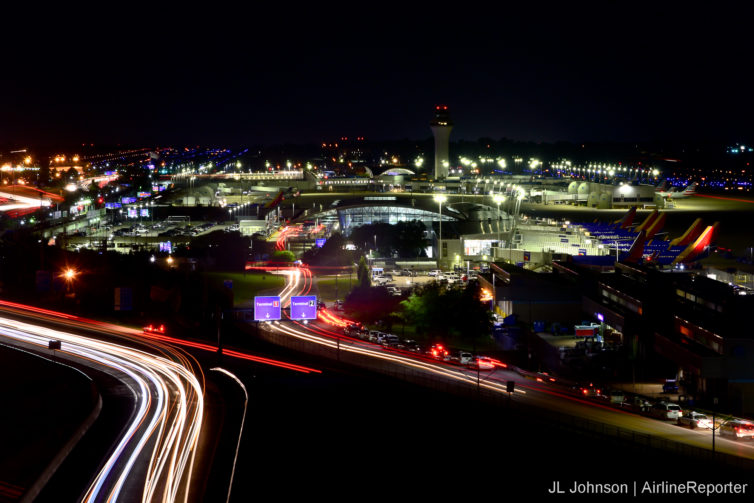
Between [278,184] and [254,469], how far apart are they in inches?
1980

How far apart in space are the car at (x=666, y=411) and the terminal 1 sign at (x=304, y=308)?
8033 mm

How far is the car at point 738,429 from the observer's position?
1147cm

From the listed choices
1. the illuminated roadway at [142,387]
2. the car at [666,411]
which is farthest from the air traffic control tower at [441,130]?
the car at [666,411]

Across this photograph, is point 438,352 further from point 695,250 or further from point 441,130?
point 441,130

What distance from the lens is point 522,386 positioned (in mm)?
13883

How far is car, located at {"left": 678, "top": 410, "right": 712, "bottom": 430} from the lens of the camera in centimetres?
1195

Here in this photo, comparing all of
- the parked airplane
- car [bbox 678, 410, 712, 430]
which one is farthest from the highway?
the parked airplane

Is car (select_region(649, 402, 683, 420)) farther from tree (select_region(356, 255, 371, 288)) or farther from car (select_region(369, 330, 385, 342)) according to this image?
tree (select_region(356, 255, 371, 288))

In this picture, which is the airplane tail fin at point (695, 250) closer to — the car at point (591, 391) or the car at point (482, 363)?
the car at point (482, 363)

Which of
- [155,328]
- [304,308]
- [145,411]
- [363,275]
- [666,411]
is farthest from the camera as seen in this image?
[363,275]

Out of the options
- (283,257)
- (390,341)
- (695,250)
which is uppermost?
(695,250)

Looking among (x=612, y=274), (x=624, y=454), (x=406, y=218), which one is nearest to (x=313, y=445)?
(x=624, y=454)

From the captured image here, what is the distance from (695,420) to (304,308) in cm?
896

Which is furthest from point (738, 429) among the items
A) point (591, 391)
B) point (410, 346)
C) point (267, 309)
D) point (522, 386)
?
point (267, 309)
